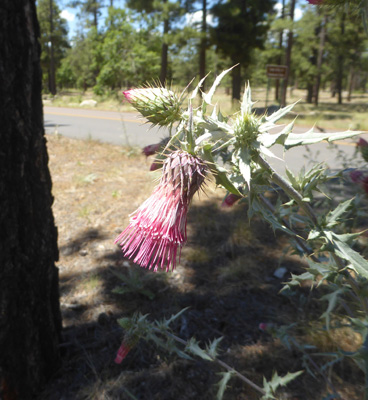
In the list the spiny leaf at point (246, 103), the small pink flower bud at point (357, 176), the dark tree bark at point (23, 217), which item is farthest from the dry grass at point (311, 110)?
the spiny leaf at point (246, 103)

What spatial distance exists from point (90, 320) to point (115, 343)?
40 centimetres

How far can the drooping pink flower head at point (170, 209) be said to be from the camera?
1133 mm

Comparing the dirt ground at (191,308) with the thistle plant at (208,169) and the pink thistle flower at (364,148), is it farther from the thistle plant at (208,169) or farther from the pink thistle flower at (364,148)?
the pink thistle flower at (364,148)

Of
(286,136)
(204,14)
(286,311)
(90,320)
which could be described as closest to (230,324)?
(286,311)

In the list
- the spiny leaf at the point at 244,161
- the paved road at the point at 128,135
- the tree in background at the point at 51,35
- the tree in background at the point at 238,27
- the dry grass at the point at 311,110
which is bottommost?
the paved road at the point at 128,135

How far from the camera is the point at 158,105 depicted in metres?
1.32

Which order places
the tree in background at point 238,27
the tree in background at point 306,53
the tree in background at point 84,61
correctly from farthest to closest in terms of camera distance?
the tree in background at point 84,61, the tree in background at point 306,53, the tree in background at point 238,27

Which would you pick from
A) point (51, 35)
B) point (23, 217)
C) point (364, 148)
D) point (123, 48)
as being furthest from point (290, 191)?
point (51, 35)

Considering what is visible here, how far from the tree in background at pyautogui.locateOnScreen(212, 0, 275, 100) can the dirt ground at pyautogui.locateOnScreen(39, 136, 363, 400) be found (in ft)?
40.6

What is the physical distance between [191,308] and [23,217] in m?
1.59

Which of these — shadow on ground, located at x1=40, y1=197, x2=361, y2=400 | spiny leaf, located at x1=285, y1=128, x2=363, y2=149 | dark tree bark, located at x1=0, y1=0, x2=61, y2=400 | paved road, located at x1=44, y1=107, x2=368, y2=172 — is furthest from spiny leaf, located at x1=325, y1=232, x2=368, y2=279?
paved road, located at x1=44, y1=107, x2=368, y2=172

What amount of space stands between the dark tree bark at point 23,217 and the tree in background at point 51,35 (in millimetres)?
37304

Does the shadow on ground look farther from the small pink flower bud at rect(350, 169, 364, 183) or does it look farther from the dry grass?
the dry grass

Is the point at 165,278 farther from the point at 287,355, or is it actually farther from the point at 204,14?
the point at 204,14
